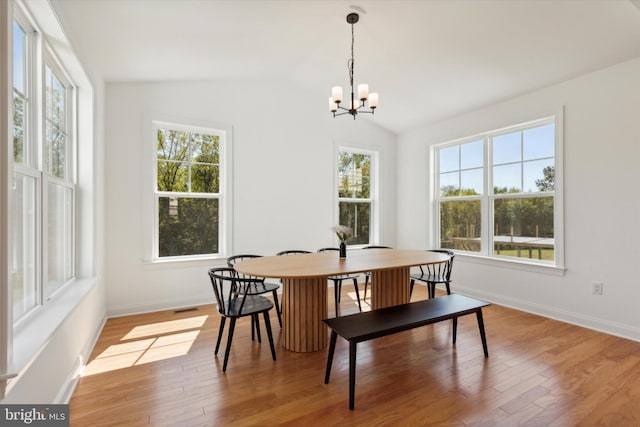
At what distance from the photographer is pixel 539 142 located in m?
3.80

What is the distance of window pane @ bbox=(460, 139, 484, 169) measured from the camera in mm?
4504

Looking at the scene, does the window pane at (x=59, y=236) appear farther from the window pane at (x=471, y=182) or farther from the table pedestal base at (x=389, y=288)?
the window pane at (x=471, y=182)

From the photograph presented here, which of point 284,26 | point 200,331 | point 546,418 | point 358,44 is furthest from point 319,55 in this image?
point 546,418

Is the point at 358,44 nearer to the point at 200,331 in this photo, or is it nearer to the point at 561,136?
the point at 561,136

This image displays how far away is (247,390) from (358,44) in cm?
356

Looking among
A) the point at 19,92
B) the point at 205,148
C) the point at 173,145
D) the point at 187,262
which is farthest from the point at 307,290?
the point at 173,145

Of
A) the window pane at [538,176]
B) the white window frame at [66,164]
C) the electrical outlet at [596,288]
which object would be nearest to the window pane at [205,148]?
the white window frame at [66,164]

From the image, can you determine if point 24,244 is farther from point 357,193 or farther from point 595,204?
point 595,204

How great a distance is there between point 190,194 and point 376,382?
10.5ft

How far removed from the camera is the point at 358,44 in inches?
137

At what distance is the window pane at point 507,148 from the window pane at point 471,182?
0.31 meters

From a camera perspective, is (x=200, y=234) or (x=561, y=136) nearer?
(x=561, y=136)

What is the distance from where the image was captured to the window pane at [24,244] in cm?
173

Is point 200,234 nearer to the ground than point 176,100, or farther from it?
nearer to the ground
